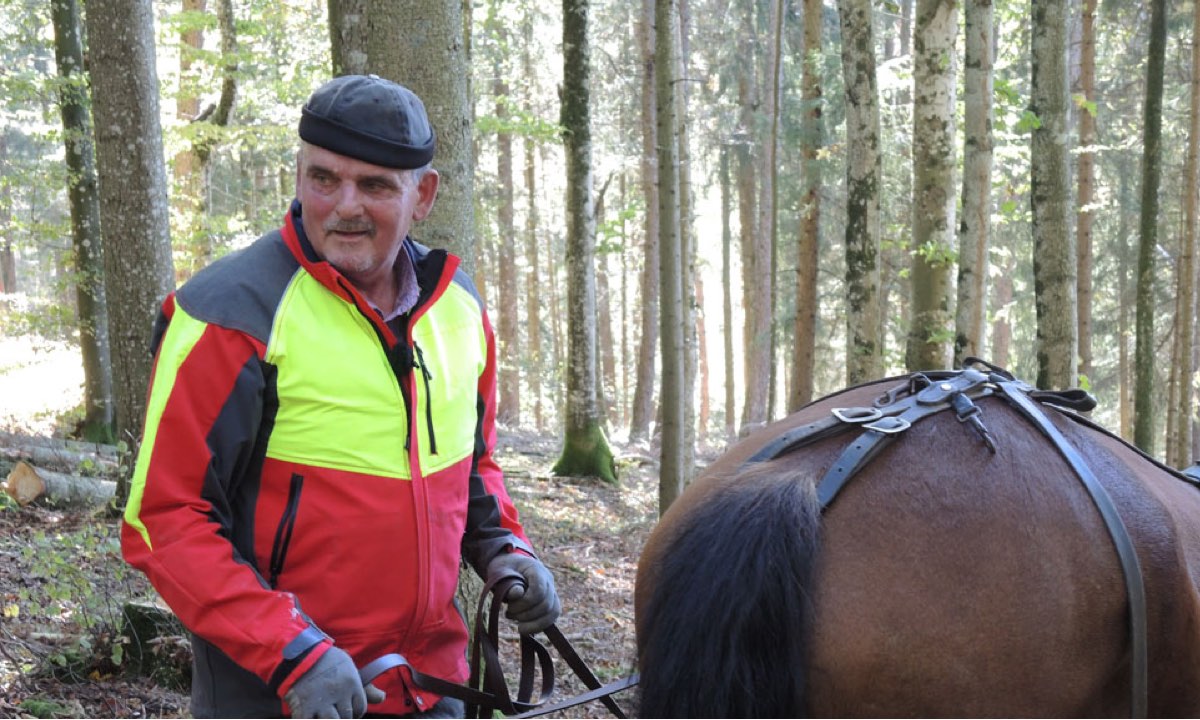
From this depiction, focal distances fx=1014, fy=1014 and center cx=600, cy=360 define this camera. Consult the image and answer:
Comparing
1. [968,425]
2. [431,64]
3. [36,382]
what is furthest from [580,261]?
[36,382]

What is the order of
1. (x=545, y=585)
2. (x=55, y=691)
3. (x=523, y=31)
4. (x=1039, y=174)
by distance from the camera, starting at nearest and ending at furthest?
(x=545, y=585)
(x=55, y=691)
(x=1039, y=174)
(x=523, y=31)

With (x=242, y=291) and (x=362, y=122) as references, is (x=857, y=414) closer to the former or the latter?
(x=362, y=122)

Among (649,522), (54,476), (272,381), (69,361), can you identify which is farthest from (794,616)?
(69,361)

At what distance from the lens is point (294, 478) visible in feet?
7.34

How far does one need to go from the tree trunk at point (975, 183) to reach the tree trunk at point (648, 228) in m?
6.31

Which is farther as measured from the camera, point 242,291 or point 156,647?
point 156,647

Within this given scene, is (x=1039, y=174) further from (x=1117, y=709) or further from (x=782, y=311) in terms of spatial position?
(x=782, y=311)

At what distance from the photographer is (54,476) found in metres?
8.13

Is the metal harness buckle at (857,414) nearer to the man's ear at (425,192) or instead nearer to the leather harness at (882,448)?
the leather harness at (882,448)

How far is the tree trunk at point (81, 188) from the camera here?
426 inches

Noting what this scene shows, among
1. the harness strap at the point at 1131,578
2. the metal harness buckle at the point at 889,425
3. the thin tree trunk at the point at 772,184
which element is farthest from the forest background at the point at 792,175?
the harness strap at the point at 1131,578

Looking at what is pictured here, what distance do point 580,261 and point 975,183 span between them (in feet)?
20.2

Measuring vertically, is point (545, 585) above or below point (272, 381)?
below

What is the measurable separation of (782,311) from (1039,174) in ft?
68.9
